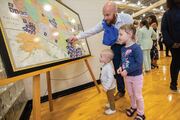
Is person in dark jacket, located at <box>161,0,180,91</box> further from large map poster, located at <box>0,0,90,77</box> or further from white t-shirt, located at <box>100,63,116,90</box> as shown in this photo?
large map poster, located at <box>0,0,90,77</box>

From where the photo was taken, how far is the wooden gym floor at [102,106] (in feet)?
6.99

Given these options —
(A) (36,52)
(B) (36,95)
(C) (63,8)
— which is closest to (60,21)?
(C) (63,8)

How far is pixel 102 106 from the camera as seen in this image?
8.25 feet

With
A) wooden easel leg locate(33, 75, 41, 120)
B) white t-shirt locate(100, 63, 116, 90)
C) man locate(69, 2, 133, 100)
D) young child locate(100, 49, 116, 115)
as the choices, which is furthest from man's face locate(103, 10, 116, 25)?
wooden easel leg locate(33, 75, 41, 120)

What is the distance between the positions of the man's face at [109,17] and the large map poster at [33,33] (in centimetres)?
53

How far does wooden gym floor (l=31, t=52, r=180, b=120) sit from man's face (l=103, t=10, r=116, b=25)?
110 cm

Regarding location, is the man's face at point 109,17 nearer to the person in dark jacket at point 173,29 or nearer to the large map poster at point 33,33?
the large map poster at point 33,33

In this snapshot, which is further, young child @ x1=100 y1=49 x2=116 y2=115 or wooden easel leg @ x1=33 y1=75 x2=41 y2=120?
young child @ x1=100 y1=49 x2=116 y2=115

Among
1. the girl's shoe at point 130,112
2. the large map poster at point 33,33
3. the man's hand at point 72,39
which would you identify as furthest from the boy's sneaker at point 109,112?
the man's hand at point 72,39

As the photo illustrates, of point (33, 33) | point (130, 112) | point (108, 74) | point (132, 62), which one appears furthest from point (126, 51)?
point (33, 33)

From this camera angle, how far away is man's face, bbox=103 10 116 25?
7.12 ft

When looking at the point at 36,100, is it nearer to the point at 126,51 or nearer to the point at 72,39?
the point at 126,51

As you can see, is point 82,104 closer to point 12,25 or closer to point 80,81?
point 80,81

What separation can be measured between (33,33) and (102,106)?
1.42 meters
